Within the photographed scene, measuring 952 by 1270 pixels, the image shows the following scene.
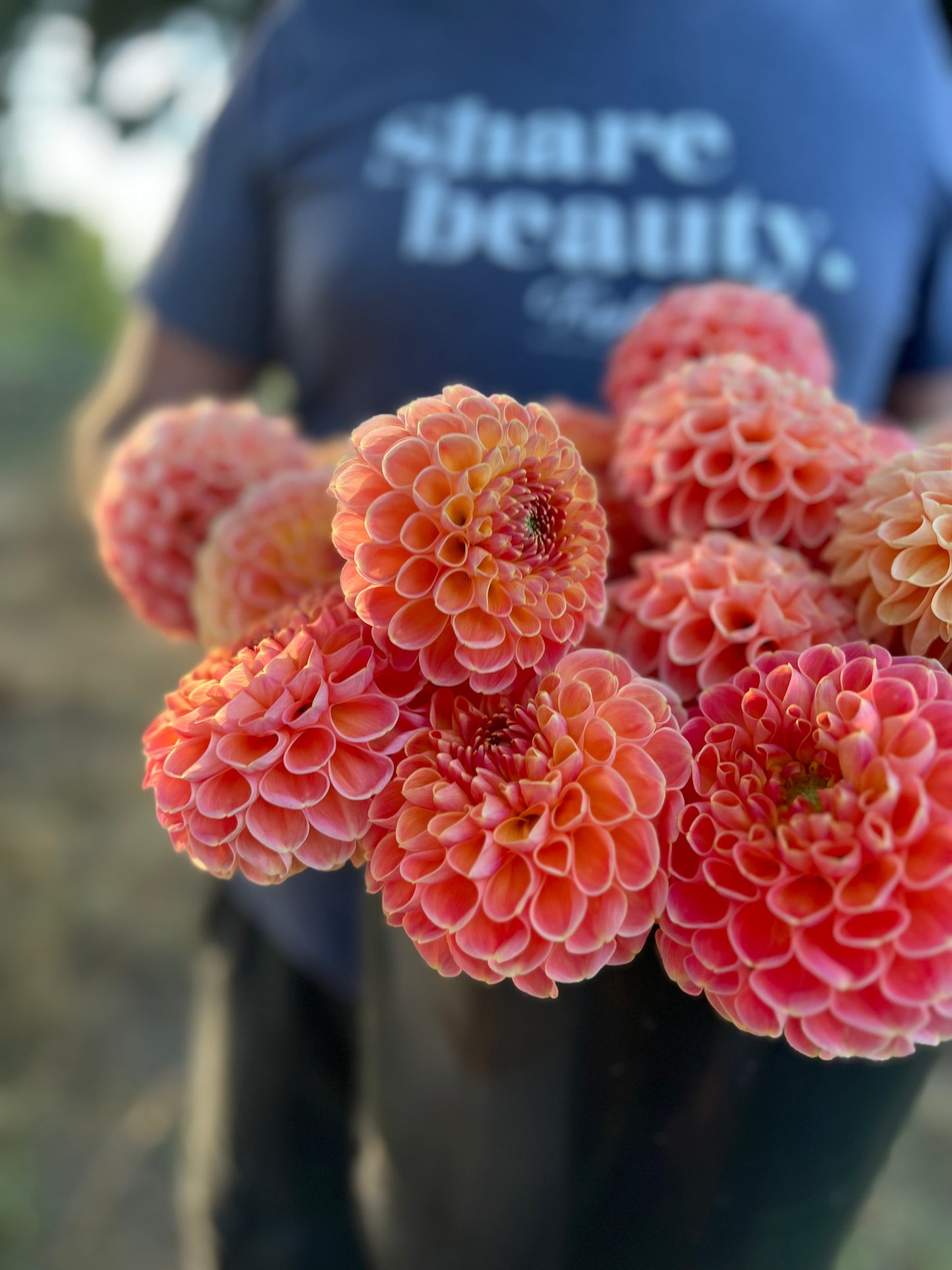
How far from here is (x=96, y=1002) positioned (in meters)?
1.87

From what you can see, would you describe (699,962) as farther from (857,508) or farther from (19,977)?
(19,977)

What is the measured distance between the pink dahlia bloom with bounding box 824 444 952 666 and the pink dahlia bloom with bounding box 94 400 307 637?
0.29m

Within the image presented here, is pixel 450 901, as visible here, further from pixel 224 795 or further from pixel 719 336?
pixel 719 336

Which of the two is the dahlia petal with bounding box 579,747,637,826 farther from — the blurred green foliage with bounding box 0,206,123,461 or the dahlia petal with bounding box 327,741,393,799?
the blurred green foliage with bounding box 0,206,123,461

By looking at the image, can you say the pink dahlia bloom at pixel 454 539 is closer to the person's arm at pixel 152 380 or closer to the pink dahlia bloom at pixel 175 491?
the pink dahlia bloom at pixel 175 491

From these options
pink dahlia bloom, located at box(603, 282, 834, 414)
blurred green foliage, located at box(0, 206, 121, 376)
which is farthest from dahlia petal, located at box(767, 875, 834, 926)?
blurred green foliage, located at box(0, 206, 121, 376)

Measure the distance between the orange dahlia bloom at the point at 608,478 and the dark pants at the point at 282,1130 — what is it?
2.07ft

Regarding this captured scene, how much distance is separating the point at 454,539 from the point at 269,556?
0.15 meters

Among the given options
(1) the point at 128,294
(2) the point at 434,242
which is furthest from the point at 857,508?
(1) the point at 128,294

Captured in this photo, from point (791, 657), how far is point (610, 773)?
0.07 meters

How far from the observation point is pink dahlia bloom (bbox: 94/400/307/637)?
482mm

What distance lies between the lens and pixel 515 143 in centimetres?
87

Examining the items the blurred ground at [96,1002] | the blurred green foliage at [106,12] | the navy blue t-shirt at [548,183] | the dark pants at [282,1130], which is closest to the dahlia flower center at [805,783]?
the blurred ground at [96,1002]

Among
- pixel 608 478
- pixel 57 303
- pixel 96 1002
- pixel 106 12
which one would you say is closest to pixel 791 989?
pixel 608 478
